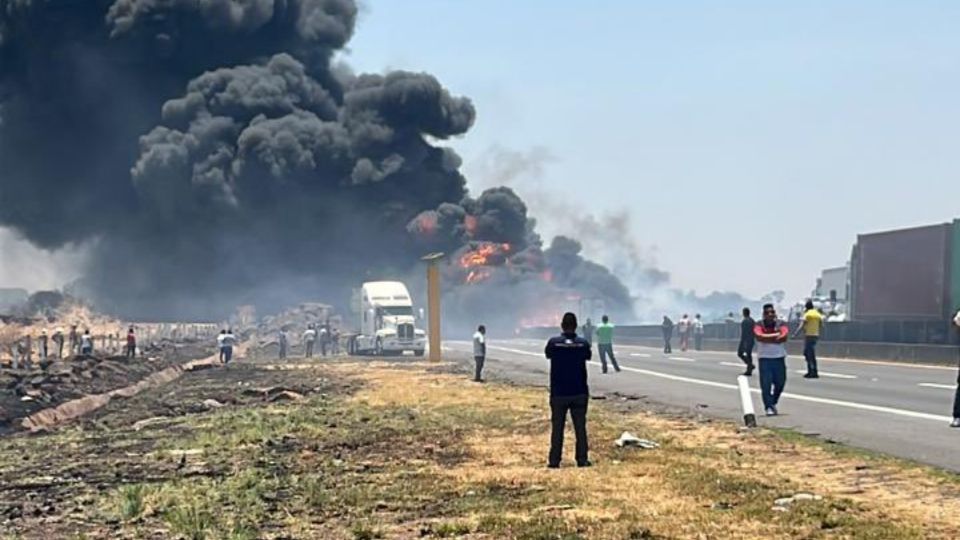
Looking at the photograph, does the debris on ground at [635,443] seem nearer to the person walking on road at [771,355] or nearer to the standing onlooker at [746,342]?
the person walking on road at [771,355]

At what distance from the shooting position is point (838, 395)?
22141 millimetres

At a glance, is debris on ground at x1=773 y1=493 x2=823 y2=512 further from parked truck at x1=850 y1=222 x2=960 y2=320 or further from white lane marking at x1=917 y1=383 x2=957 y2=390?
parked truck at x1=850 y1=222 x2=960 y2=320

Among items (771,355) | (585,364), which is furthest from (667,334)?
(585,364)

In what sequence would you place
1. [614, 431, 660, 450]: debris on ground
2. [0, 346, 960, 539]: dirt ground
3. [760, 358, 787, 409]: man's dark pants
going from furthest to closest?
1. [760, 358, 787, 409]: man's dark pants
2. [614, 431, 660, 450]: debris on ground
3. [0, 346, 960, 539]: dirt ground

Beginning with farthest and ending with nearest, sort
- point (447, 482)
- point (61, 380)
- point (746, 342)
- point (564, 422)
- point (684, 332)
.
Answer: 1. point (684, 332)
2. point (61, 380)
3. point (746, 342)
4. point (564, 422)
5. point (447, 482)

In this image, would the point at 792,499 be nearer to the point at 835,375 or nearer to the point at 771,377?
the point at 771,377

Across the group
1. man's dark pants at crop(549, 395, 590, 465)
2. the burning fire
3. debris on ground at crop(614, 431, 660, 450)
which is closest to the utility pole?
debris on ground at crop(614, 431, 660, 450)

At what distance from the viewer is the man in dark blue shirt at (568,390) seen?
39.6 ft

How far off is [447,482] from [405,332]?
4168 cm

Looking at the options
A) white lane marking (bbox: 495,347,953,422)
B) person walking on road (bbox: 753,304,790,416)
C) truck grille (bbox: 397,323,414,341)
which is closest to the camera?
white lane marking (bbox: 495,347,953,422)

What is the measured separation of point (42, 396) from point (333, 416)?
9.14 meters

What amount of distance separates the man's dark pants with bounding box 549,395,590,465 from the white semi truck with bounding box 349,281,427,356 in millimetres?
40279

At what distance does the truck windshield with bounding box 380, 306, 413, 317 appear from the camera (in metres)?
53.4

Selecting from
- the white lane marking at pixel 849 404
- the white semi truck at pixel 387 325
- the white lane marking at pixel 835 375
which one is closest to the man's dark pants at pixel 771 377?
the white lane marking at pixel 849 404
